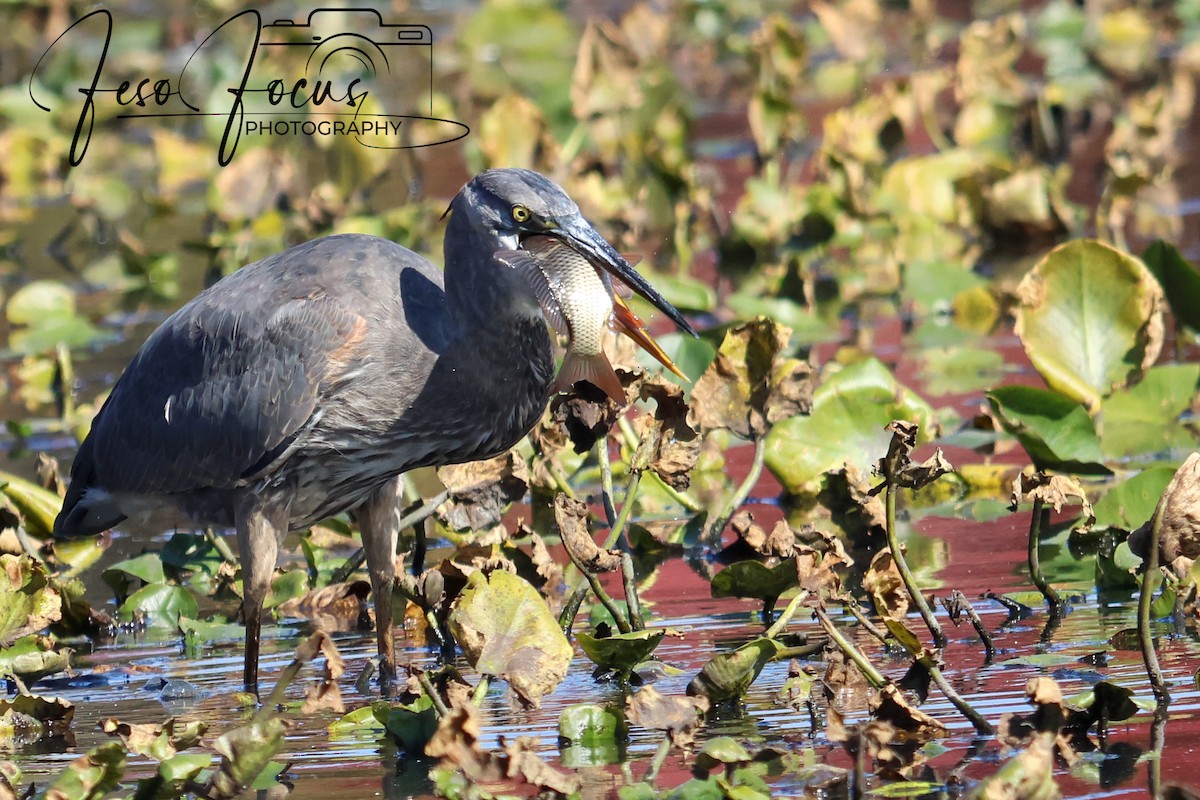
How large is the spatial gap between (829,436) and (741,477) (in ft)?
2.41

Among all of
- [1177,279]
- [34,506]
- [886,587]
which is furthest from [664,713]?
[1177,279]

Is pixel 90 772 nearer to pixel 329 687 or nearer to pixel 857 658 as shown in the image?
pixel 329 687

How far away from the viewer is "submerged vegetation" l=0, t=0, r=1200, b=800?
4.28 metres

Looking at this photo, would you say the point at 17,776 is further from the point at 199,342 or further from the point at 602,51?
the point at 602,51

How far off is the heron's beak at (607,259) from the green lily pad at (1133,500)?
164 cm

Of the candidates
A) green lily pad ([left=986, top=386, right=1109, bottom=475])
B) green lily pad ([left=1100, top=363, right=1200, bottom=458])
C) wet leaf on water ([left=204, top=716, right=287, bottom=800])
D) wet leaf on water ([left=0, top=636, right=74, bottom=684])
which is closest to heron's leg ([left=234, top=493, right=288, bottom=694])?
wet leaf on water ([left=0, top=636, right=74, bottom=684])

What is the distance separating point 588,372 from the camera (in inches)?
198

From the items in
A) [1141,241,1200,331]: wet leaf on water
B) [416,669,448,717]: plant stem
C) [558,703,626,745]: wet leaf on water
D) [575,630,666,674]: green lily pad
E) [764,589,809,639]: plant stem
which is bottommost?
[558,703,626,745]: wet leaf on water

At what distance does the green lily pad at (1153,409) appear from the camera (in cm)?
715

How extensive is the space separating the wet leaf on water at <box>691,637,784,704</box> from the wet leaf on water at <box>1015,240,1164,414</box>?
2655 millimetres

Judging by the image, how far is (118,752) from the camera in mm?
3975

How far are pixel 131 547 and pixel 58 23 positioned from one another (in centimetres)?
1253

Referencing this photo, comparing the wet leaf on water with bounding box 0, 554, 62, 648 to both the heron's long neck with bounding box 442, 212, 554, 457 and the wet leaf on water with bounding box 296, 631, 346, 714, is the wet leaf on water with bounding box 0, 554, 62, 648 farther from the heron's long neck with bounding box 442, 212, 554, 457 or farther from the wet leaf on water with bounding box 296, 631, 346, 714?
the wet leaf on water with bounding box 296, 631, 346, 714

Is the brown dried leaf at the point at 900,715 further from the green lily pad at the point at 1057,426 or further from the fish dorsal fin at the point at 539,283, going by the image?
the green lily pad at the point at 1057,426
